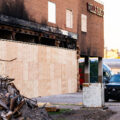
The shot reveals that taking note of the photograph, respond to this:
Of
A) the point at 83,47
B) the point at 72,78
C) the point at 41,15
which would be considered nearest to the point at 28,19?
the point at 41,15

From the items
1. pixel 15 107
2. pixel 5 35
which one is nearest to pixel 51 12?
pixel 5 35

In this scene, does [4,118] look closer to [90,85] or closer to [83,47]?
[90,85]

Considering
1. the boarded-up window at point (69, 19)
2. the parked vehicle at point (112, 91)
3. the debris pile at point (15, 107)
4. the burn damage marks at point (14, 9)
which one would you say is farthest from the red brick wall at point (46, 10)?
the debris pile at point (15, 107)

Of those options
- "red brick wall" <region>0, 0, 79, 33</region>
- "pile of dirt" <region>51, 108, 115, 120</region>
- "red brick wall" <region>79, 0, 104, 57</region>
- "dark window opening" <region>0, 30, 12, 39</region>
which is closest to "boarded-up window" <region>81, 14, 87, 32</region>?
"red brick wall" <region>79, 0, 104, 57</region>

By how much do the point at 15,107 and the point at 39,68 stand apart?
79.7 feet

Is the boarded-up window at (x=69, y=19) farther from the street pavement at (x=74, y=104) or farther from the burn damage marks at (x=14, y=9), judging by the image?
the street pavement at (x=74, y=104)

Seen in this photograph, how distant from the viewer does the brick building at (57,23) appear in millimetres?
34344

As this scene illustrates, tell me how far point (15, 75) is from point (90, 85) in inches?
479

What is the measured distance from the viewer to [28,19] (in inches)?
1431

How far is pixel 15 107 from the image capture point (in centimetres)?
1319

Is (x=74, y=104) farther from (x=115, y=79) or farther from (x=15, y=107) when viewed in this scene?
(x=15, y=107)

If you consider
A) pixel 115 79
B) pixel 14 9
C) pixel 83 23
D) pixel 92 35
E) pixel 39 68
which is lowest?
pixel 115 79

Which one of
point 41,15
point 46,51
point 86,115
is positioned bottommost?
point 86,115

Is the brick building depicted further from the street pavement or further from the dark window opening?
the street pavement
